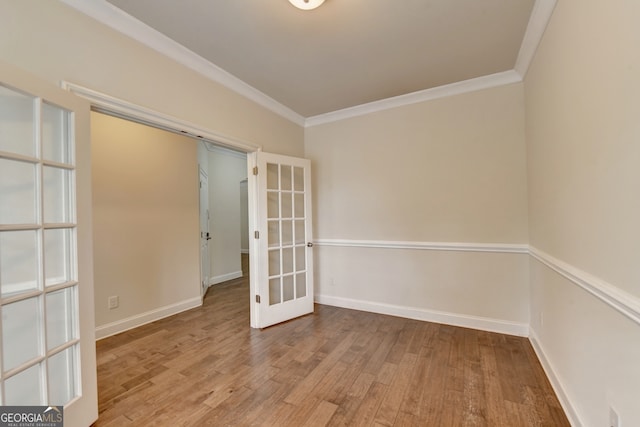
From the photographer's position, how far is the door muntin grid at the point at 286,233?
3.07 m

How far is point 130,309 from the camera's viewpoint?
115 inches

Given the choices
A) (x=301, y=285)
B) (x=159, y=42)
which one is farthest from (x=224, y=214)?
(x=159, y=42)

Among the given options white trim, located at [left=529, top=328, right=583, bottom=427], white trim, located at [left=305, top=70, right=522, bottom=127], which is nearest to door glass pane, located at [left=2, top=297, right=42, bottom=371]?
white trim, located at [left=529, top=328, right=583, bottom=427]

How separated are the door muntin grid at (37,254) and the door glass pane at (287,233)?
6.49 ft

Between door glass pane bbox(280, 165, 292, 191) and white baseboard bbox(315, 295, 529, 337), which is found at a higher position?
door glass pane bbox(280, 165, 292, 191)

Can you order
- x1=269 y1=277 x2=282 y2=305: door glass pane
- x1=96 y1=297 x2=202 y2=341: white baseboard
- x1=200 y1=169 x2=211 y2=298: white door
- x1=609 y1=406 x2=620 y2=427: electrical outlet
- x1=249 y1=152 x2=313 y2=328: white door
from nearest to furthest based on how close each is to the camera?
1. x1=609 y1=406 x2=620 y2=427: electrical outlet
2. x1=96 y1=297 x2=202 y2=341: white baseboard
3. x1=249 y1=152 x2=313 y2=328: white door
4. x1=269 y1=277 x2=282 y2=305: door glass pane
5. x1=200 y1=169 x2=211 y2=298: white door

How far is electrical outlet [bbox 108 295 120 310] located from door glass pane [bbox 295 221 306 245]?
207 cm

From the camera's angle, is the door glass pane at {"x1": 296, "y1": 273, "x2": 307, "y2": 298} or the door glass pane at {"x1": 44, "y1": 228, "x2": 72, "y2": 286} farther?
the door glass pane at {"x1": 296, "y1": 273, "x2": 307, "y2": 298}

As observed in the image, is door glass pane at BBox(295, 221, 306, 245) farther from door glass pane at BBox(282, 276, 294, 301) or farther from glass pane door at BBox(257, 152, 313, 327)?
door glass pane at BBox(282, 276, 294, 301)

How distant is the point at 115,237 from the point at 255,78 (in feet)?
7.58

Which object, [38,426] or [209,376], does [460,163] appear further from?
[38,426]

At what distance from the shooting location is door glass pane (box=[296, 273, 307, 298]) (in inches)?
130

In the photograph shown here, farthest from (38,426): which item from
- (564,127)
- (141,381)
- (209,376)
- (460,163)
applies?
(460,163)

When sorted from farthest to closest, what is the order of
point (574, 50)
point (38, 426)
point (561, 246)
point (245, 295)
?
1. point (245, 295)
2. point (561, 246)
3. point (574, 50)
4. point (38, 426)
